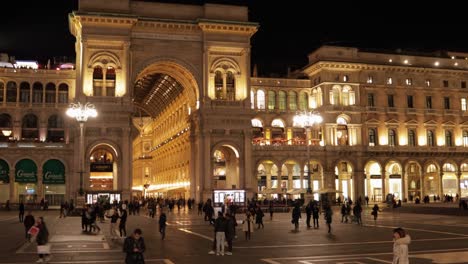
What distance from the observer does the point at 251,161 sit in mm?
66688

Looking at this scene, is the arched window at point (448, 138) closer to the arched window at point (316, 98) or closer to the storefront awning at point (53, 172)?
the arched window at point (316, 98)

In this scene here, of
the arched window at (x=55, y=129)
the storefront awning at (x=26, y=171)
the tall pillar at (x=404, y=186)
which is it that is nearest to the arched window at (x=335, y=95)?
the tall pillar at (x=404, y=186)

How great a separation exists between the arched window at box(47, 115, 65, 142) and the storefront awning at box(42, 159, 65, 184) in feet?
14.3

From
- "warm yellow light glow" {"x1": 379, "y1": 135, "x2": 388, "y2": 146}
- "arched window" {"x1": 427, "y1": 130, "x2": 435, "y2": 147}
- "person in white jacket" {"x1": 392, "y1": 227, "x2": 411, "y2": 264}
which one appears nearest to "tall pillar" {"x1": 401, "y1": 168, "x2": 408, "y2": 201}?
"warm yellow light glow" {"x1": 379, "y1": 135, "x2": 388, "y2": 146}

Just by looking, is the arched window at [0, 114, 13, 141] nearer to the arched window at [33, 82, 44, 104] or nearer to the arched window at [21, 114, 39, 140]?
the arched window at [21, 114, 39, 140]

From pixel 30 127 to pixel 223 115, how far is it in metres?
22.9

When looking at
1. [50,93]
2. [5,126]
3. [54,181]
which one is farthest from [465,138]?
[5,126]

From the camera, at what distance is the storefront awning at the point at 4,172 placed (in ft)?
208

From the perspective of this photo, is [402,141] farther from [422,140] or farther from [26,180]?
[26,180]

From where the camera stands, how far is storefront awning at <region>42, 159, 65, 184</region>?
64.2 meters

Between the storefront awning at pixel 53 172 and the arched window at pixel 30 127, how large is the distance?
4.93 meters

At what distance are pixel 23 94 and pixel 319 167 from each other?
37.4 metres

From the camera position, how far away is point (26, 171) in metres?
64.0

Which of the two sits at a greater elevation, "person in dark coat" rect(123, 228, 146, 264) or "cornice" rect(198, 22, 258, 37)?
"cornice" rect(198, 22, 258, 37)
